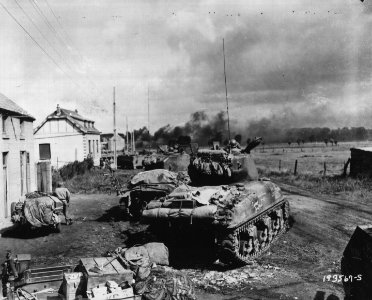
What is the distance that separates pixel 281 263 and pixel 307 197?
1098cm

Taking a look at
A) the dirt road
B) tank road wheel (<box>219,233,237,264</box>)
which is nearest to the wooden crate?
the dirt road

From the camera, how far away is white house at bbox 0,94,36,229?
15.5m

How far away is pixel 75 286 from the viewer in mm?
7047

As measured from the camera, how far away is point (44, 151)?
38719 mm

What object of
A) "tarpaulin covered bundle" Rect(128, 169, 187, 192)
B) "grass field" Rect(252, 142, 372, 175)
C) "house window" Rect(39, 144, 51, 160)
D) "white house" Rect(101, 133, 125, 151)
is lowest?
"grass field" Rect(252, 142, 372, 175)

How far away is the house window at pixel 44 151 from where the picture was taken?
126 feet

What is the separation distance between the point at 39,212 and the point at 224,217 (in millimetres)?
7523

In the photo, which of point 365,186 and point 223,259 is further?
point 365,186

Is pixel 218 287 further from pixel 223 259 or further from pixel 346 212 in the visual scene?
pixel 346 212

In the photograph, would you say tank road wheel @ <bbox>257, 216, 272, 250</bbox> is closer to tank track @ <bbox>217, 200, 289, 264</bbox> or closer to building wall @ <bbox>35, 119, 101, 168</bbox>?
tank track @ <bbox>217, 200, 289, 264</bbox>

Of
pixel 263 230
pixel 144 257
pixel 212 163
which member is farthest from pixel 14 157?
pixel 263 230

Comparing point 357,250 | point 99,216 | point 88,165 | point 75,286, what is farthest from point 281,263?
point 88,165

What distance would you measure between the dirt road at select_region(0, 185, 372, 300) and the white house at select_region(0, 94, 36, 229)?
6.09 feet

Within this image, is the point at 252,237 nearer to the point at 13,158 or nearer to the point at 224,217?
the point at 224,217
